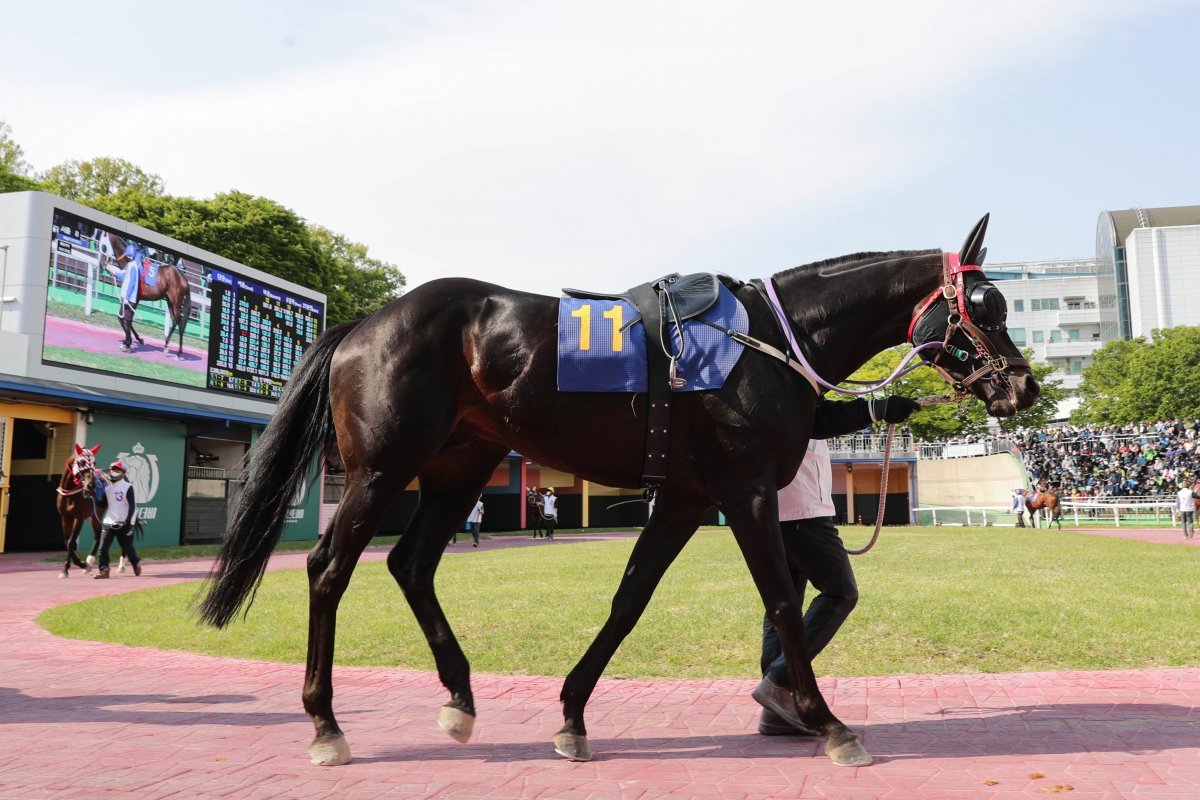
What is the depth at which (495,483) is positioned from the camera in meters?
35.2

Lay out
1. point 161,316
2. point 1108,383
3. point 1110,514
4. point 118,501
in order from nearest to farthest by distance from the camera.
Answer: point 118,501 < point 161,316 < point 1110,514 < point 1108,383

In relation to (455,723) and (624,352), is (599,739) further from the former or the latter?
(624,352)

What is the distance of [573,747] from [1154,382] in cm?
6047

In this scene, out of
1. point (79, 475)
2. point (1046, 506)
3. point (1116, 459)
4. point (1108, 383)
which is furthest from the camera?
point (1108, 383)

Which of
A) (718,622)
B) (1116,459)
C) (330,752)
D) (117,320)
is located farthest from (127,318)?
(1116,459)

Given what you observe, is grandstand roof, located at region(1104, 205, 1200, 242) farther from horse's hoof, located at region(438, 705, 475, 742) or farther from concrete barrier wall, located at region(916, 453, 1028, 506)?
horse's hoof, located at region(438, 705, 475, 742)

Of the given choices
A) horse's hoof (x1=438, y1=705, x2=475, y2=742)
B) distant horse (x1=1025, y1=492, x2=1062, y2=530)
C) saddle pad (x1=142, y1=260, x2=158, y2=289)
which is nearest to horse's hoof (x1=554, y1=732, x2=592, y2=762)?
horse's hoof (x1=438, y1=705, x2=475, y2=742)

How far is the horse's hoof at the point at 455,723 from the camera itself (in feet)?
12.6

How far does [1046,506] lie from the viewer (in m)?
29.7

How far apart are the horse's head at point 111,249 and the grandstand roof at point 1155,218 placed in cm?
8082

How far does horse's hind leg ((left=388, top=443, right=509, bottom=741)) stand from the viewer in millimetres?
3969

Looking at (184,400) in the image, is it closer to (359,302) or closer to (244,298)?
(244,298)

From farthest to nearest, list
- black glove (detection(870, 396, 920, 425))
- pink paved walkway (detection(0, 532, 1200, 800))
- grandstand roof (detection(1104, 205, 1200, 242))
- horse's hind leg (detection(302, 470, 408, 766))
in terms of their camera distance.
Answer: grandstand roof (detection(1104, 205, 1200, 242)) → black glove (detection(870, 396, 920, 425)) → horse's hind leg (detection(302, 470, 408, 766)) → pink paved walkway (detection(0, 532, 1200, 800))

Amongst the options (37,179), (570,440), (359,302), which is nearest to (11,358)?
(570,440)
